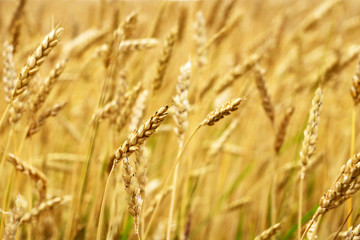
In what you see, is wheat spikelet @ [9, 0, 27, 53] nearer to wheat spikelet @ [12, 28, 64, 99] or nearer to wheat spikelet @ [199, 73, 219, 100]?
wheat spikelet @ [12, 28, 64, 99]

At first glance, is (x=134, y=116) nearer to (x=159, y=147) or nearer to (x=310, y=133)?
(x=310, y=133)

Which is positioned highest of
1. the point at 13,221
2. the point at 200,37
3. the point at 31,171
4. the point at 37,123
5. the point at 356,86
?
the point at 200,37

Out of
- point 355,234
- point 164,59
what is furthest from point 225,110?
point 164,59

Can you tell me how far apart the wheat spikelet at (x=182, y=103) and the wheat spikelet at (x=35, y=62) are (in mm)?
270

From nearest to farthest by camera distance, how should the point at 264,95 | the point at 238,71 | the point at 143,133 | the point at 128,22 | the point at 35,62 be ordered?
the point at 143,133 → the point at 35,62 → the point at 128,22 → the point at 264,95 → the point at 238,71

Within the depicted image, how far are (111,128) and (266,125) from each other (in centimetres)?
151

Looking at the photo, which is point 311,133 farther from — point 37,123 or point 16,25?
point 16,25

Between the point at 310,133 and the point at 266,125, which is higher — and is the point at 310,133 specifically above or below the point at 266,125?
below

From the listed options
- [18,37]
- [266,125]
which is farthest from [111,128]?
[266,125]

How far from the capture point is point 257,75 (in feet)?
3.70

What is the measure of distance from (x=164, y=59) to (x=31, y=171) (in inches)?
18.2

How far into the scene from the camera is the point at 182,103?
807 millimetres

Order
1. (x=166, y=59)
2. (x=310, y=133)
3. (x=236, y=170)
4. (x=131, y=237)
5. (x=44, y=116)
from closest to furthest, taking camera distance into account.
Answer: (x=310, y=133)
(x=44, y=116)
(x=166, y=59)
(x=131, y=237)
(x=236, y=170)

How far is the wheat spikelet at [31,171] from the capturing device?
871 millimetres
